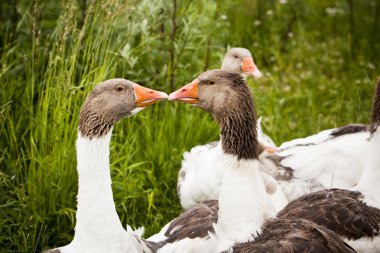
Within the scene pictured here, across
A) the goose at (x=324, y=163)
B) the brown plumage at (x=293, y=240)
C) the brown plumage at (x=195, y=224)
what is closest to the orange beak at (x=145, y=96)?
the brown plumage at (x=195, y=224)

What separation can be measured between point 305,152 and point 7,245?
8.82 ft

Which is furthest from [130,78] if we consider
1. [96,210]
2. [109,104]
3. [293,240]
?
[293,240]

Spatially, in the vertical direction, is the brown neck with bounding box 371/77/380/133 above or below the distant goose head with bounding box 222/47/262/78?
below

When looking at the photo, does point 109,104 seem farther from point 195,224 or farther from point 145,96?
point 195,224

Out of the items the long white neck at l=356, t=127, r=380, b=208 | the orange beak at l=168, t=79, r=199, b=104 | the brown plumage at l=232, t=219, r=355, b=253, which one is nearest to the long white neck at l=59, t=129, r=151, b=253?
the orange beak at l=168, t=79, r=199, b=104

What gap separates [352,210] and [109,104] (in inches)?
73.4

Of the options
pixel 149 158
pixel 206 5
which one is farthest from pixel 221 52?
pixel 149 158

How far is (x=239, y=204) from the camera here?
14.9 feet

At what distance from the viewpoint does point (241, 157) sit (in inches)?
179

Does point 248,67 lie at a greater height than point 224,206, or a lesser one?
greater

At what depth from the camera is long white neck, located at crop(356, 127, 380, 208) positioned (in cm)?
527

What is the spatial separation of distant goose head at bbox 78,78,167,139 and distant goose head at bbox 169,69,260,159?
0.22 metres

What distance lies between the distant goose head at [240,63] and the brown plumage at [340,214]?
181 centimetres

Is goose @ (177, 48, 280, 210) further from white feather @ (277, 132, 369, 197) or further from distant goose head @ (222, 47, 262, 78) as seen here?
white feather @ (277, 132, 369, 197)
